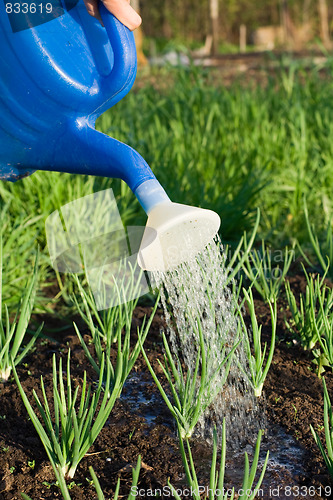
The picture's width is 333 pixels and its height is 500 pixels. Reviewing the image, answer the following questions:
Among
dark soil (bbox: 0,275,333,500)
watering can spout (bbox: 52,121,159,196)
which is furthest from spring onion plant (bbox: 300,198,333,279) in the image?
watering can spout (bbox: 52,121,159,196)

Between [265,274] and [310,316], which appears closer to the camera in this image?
[310,316]

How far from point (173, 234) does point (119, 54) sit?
402mm

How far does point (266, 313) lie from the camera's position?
7.21 ft

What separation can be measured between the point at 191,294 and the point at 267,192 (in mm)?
1385

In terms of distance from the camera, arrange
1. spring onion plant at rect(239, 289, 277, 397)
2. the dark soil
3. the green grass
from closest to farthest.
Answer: the dark soil < spring onion plant at rect(239, 289, 277, 397) < the green grass

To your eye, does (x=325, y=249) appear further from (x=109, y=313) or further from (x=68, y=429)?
(x=68, y=429)

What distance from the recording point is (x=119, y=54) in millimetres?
1350

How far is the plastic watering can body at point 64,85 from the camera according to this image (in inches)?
52.7

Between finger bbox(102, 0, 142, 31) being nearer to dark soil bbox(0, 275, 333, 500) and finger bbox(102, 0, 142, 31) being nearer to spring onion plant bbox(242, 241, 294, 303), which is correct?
spring onion plant bbox(242, 241, 294, 303)

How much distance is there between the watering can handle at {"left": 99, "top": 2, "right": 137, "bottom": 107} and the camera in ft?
4.40

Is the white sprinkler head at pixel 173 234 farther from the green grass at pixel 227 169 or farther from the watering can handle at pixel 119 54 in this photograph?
the green grass at pixel 227 169

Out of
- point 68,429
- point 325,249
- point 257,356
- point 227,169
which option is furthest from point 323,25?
point 68,429

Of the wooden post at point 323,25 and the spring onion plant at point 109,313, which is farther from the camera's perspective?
the wooden post at point 323,25

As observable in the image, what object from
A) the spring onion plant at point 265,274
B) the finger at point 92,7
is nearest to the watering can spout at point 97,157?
the finger at point 92,7
